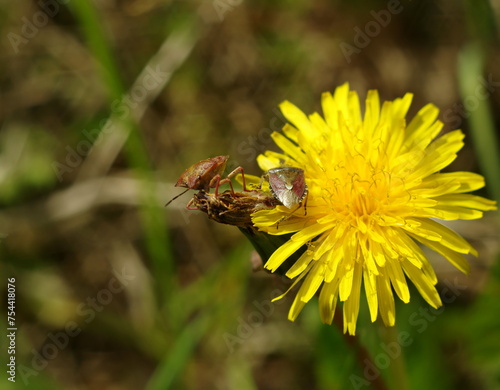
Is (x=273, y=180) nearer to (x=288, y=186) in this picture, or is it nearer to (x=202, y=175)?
(x=288, y=186)

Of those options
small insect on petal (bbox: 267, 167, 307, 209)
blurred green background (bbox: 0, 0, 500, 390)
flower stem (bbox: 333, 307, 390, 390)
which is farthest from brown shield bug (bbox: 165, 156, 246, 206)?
blurred green background (bbox: 0, 0, 500, 390)

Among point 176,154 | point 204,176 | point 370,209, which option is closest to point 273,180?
point 204,176

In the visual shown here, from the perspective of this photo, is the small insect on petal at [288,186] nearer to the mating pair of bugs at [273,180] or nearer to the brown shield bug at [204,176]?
the mating pair of bugs at [273,180]

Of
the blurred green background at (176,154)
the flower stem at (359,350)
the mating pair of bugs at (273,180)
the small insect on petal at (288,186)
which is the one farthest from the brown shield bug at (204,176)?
the blurred green background at (176,154)

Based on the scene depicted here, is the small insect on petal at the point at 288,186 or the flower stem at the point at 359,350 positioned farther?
the flower stem at the point at 359,350

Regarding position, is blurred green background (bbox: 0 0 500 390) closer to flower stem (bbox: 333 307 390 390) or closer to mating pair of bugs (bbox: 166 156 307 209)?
flower stem (bbox: 333 307 390 390)

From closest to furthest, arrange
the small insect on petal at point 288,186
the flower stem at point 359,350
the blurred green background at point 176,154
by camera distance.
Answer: the small insect on petal at point 288,186 → the flower stem at point 359,350 → the blurred green background at point 176,154
